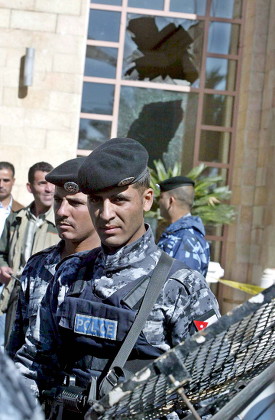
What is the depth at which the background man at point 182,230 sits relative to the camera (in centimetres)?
504

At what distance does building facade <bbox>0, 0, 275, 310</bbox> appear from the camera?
10.9m

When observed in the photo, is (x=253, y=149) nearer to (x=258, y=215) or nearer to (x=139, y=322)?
(x=258, y=215)

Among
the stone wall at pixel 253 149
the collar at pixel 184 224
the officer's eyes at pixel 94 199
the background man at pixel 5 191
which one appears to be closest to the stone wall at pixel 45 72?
the stone wall at pixel 253 149

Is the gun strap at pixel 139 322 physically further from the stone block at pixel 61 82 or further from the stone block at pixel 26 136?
the stone block at pixel 61 82

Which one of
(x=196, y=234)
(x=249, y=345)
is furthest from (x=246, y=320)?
(x=196, y=234)

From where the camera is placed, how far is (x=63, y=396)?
2.28 m

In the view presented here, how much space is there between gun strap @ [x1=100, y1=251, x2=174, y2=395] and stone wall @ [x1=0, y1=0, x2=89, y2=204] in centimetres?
770

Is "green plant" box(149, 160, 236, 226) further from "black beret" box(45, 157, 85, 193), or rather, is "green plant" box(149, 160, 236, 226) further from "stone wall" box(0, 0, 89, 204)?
"black beret" box(45, 157, 85, 193)

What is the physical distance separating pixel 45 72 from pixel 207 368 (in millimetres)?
8787

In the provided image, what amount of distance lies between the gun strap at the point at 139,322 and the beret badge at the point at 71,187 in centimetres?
120

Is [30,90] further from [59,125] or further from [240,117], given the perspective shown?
[240,117]

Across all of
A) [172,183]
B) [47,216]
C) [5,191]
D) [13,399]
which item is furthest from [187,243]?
[13,399]

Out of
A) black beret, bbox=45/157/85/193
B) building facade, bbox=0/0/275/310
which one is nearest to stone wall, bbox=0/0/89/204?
building facade, bbox=0/0/275/310

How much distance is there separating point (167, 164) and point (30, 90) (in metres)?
2.19
